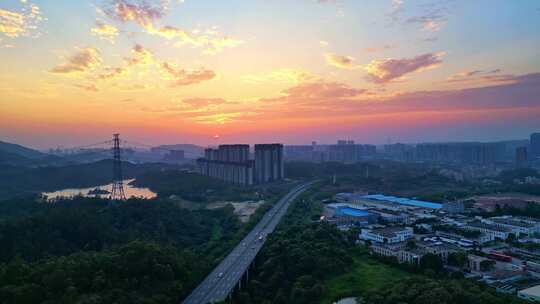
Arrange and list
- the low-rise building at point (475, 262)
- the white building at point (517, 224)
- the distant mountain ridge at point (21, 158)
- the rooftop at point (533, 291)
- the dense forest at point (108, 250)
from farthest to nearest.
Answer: the distant mountain ridge at point (21, 158) < the white building at point (517, 224) < the low-rise building at point (475, 262) < the rooftop at point (533, 291) < the dense forest at point (108, 250)

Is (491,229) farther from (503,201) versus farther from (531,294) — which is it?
(503,201)

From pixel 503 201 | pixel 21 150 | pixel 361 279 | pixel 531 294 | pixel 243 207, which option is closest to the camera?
pixel 531 294

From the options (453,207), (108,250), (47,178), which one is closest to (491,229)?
(453,207)

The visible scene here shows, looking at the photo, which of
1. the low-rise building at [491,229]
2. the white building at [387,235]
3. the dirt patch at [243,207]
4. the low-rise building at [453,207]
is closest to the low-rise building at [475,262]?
the white building at [387,235]

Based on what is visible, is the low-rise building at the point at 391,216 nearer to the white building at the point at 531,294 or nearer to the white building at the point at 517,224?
the white building at the point at 517,224

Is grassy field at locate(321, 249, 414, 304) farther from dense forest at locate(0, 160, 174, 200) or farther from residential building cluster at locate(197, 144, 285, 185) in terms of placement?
dense forest at locate(0, 160, 174, 200)
